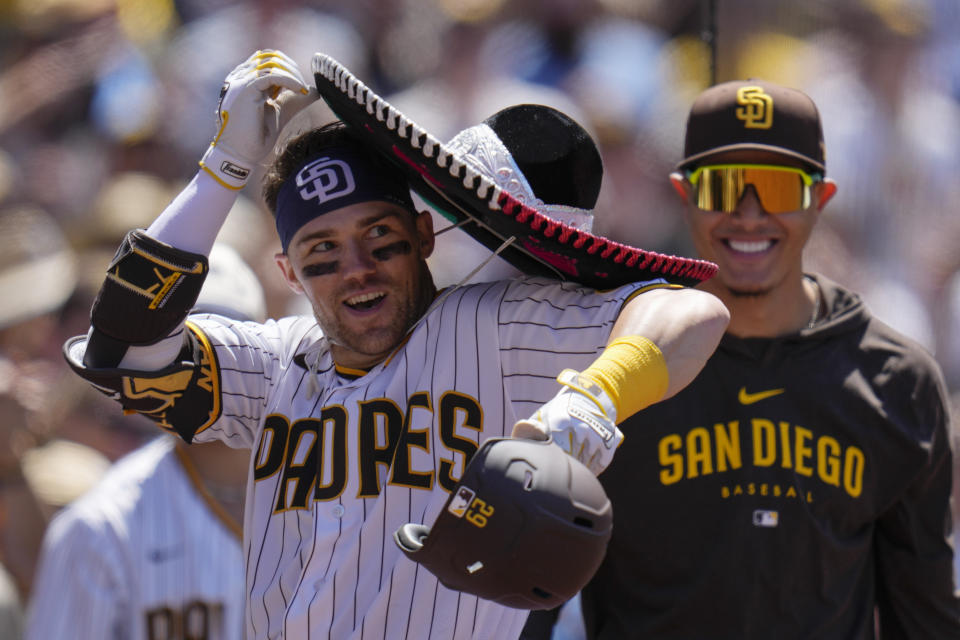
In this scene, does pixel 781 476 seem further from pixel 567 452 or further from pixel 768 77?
pixel 768 77

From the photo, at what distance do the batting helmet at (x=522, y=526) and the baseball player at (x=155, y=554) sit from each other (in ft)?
5.15

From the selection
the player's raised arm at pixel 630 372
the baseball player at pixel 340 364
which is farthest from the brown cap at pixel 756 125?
the player's raised arm at pixel 630 372

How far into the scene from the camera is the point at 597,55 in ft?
19.9

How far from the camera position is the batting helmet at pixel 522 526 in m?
1.51

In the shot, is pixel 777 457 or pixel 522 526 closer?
pixel 522 526

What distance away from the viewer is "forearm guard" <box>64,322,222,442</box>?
2221 millimetres

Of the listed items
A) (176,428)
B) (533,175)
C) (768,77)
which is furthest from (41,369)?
(768,77)

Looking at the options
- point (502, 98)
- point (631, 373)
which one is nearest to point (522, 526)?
point (631, 373)

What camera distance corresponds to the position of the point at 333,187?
7.40 ft

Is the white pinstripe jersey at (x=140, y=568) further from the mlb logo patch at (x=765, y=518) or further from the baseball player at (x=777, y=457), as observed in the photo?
the mlb logo patch at (x=765, y=518)

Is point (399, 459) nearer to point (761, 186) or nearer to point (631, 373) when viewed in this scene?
point (631, 373)

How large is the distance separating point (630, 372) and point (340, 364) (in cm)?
82

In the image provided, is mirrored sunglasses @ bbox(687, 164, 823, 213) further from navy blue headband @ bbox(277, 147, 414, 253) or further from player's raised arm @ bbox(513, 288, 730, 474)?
player's raised arm @ bbox(513, 288, 730, 474)

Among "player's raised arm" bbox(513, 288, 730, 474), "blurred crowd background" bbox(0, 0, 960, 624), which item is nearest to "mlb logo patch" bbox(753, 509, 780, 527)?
"player's raised arm" bbox(513, 288, 730, 474)
